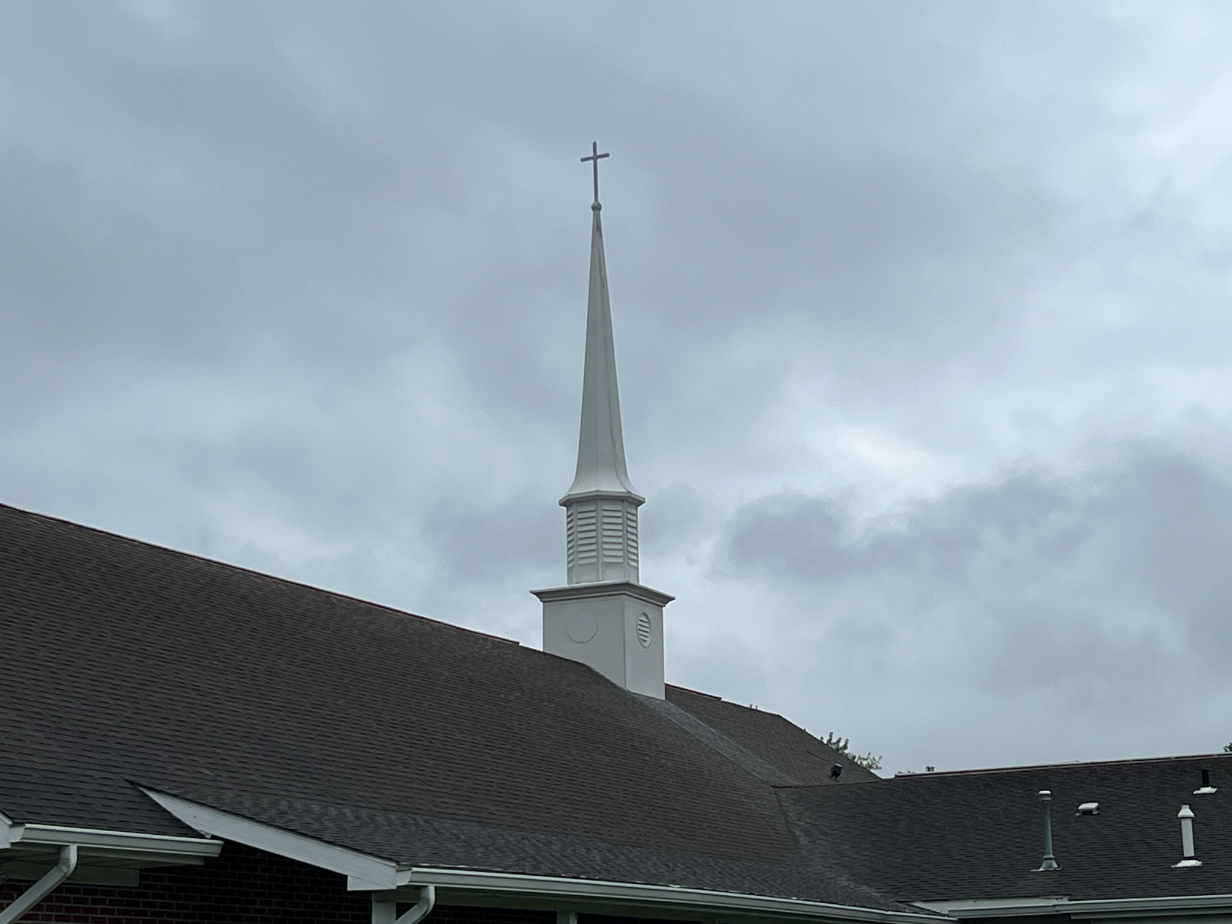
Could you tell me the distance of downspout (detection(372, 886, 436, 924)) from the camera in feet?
37.6

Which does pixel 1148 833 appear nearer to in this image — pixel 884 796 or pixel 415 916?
pixel 884 796

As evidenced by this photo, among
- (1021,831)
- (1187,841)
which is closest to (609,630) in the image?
(1021,831)

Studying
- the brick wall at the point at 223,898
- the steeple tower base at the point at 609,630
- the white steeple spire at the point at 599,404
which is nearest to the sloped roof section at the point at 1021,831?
the steeple tower base at the point at 609,630

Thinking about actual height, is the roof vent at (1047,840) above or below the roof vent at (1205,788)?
below

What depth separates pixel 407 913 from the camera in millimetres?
11734

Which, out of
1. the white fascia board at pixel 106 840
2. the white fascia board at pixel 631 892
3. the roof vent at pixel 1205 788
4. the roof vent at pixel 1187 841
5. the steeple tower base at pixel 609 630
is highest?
the steeple tower base at pixel 609 630

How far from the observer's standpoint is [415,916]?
37.9ft

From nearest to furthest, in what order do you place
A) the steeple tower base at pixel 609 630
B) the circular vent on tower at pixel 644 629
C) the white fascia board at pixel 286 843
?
the white fascia board at pixel 286 843
the steeple tower base at pixel 609 630
the circular vent on tower at pixel 644 629

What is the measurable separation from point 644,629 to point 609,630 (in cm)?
77

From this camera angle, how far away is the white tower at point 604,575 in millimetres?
26516

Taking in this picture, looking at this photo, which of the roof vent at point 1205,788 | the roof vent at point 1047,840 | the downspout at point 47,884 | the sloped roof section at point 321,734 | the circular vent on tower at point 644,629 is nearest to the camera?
the downspout at point 47,884

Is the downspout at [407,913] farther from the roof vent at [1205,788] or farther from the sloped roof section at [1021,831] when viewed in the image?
the roof vent at [1205,788]

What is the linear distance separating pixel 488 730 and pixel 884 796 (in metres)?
7.76

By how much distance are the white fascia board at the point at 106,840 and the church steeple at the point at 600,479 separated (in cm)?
1574
